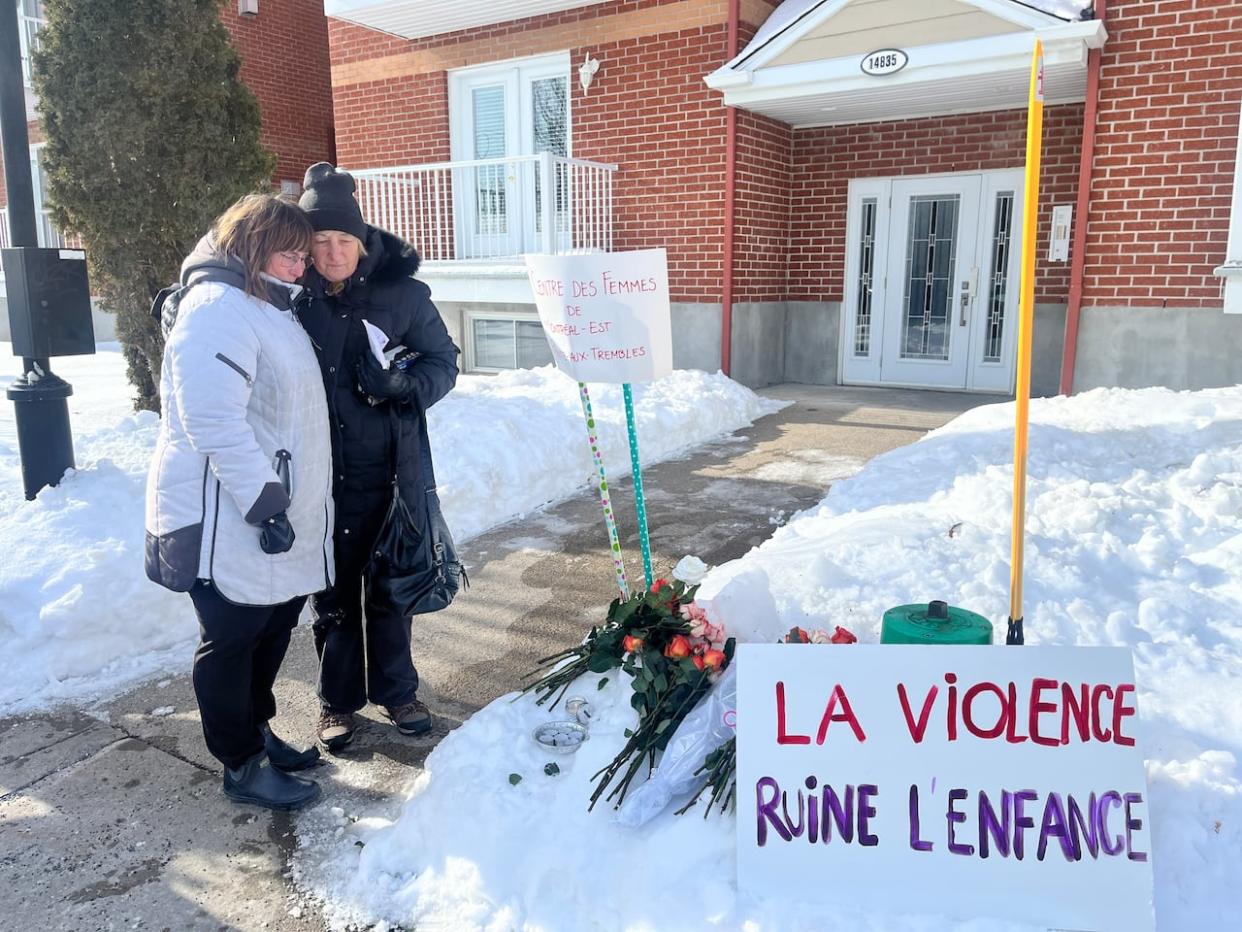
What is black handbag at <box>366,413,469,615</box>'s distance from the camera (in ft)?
10.1

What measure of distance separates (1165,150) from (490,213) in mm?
7199

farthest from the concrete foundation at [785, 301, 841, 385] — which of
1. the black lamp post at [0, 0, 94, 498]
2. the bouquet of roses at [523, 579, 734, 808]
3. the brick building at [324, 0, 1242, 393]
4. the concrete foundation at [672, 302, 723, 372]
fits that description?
the bouquet of roses at [523, 579, 734, 808]

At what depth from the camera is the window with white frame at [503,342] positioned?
11.6 meters

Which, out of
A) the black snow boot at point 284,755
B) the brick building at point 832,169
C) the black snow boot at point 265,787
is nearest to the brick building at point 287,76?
the brick building at point 832,169

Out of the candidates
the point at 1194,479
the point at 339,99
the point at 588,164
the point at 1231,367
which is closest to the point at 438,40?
the point at 339,99

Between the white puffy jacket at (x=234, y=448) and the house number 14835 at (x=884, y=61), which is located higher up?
the house number 14835 at (x=884, y=61)

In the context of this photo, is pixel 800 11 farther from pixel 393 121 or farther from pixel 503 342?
pixel 393 121

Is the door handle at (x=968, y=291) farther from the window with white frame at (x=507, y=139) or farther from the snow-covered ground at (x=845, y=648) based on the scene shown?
the snow-covered ground at (x=845, y=648)

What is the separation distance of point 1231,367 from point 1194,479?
3.94m

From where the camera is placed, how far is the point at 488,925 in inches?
90.4

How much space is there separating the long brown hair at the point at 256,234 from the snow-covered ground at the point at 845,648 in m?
1.49

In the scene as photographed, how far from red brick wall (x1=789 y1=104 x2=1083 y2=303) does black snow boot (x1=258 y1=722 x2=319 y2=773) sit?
8894 millimetres

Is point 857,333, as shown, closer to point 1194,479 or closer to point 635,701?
point 1194,479

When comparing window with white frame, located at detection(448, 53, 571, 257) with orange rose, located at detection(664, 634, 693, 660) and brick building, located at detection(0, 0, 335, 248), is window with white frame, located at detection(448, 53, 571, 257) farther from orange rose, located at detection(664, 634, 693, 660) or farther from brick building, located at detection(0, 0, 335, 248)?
orange rose, located at detection(664, 634, 693, 660)
